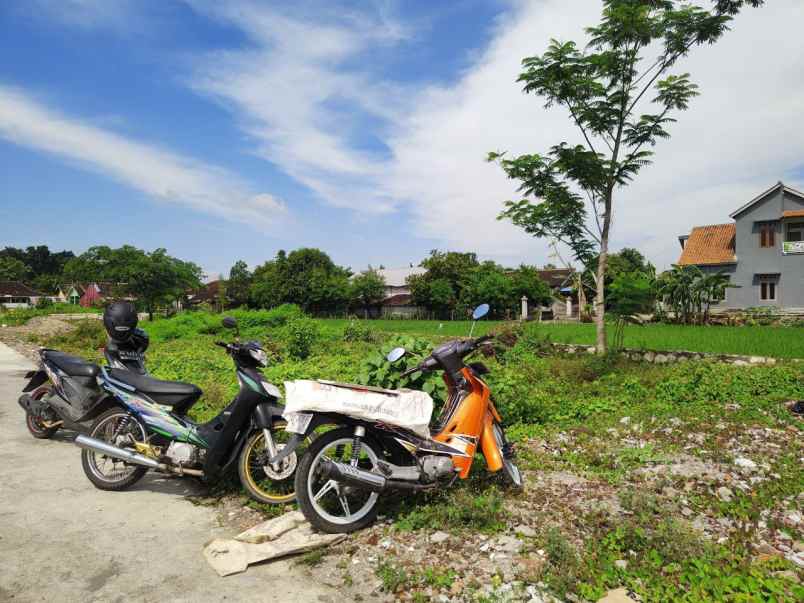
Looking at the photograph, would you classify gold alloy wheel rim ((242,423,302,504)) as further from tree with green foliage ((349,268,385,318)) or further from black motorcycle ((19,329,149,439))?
tree with green foliage ((349,268,385,318))

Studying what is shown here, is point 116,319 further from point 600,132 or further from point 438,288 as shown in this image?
point 438,288

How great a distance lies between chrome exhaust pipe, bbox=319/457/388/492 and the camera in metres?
3.21

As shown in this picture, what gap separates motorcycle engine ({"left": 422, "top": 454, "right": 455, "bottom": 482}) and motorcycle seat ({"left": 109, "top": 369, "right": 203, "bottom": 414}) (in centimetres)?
208

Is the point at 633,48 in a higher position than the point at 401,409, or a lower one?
higher

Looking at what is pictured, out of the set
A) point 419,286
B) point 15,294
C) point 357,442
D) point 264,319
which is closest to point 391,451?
point 357,442

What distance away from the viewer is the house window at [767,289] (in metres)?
27.3

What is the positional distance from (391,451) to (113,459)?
2.43 metres

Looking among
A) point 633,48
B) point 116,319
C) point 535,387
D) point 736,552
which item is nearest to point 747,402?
point 535,387

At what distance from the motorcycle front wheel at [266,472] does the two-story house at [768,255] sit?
93.0 ft

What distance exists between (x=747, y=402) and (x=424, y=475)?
17.3ft

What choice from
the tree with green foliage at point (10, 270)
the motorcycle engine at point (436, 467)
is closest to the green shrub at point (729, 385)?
the motorcycle engine at point (436, 467)

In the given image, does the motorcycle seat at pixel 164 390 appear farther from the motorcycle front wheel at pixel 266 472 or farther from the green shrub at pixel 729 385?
the green shrub at pixel 729 385

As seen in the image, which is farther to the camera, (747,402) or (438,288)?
(438,288)

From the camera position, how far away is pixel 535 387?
7.79 metres
